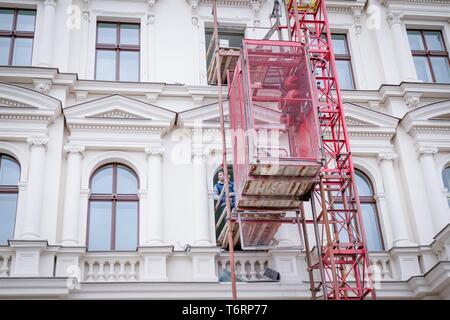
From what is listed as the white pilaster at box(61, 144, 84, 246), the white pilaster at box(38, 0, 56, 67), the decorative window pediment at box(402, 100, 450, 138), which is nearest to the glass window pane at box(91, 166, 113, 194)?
the white pilaster at box(61, 144, 84, 246)

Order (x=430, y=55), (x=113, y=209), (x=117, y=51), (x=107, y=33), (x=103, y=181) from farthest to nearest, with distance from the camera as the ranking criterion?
(x=430, y=55)
(x=107, y=33)
(x=117, y=51)
(x=103, y=181)
(x=113, y=209)

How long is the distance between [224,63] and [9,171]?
4730 mm

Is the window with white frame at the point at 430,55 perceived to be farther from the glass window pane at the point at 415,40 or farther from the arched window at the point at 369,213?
the arched window at the point at 369,213

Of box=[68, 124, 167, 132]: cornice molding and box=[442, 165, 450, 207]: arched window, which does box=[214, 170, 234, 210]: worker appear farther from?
box=[442, 165, 450, 207]: arched window

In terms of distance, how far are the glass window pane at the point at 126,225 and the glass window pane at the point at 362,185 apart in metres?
4.55

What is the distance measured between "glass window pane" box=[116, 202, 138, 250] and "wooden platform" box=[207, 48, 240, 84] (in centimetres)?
329

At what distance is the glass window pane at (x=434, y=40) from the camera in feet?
55.0

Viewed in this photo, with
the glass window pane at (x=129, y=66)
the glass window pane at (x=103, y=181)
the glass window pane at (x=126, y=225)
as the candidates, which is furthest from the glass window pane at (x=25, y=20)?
the glass window pane at (x=126, y=225)

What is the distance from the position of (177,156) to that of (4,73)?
149 inches

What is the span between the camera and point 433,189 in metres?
14.4

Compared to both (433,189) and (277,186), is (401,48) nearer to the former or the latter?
(433,189)

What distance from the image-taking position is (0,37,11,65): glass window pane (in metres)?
15.1

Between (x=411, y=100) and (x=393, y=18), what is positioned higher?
(x=393, y=18)

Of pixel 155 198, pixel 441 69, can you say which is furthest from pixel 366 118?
pixel 155 198
